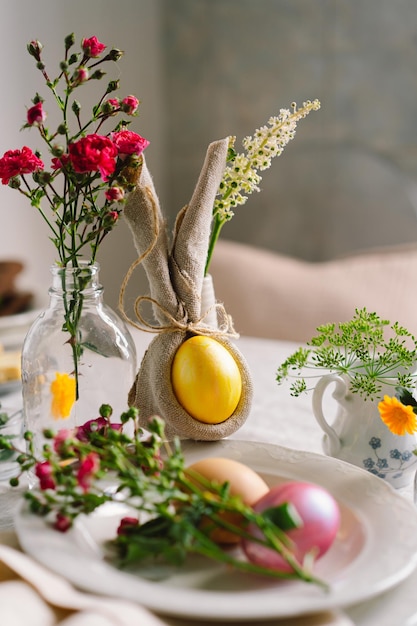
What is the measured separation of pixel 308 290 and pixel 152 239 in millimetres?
1226

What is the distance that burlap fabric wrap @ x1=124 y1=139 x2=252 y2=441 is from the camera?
0.83m

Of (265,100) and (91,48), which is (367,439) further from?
(265,100)

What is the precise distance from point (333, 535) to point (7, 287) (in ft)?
4.95

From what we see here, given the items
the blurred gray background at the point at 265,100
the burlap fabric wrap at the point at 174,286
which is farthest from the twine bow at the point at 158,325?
the blurred gray background at the point at 265,100

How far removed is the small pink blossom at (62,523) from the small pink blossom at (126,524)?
0.04 meters

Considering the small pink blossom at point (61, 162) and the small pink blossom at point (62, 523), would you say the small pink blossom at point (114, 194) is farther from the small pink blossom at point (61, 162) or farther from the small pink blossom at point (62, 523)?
the small pink blossom at point (62, 523)

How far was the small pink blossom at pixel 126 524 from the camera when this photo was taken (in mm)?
639

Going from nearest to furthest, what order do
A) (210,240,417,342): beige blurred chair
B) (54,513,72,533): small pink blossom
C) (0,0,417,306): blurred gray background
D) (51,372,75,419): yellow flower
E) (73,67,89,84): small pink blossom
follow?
1. (54,513,72,533): small pink blossom
2. (73,67,89,84): small pink blossom
3. (51,372,75,419): yellow flower
4. (210,240,417,342): beige blurred chair
5. (0,0,417,306): blurred gray background

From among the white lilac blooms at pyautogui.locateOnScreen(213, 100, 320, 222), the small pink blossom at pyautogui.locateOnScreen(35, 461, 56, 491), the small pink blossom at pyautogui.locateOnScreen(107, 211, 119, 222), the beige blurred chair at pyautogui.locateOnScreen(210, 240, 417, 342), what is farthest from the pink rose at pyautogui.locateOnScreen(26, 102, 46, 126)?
the beige blurred chair at pyautogui.locateOnScreen(210, 240, 417, 342)

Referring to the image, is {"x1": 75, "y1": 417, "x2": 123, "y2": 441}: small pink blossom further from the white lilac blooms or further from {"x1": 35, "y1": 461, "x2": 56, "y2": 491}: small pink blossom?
the white lilac blooms

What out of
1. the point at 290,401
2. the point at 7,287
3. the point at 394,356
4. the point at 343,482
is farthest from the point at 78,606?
the point at 7,287

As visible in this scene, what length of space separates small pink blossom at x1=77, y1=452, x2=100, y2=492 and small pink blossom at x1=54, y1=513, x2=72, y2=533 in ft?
0.17

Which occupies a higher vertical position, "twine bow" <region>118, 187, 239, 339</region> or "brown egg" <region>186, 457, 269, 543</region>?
"twine bow" <region>118, 187, 239, 339</region>

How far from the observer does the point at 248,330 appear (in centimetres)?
207
